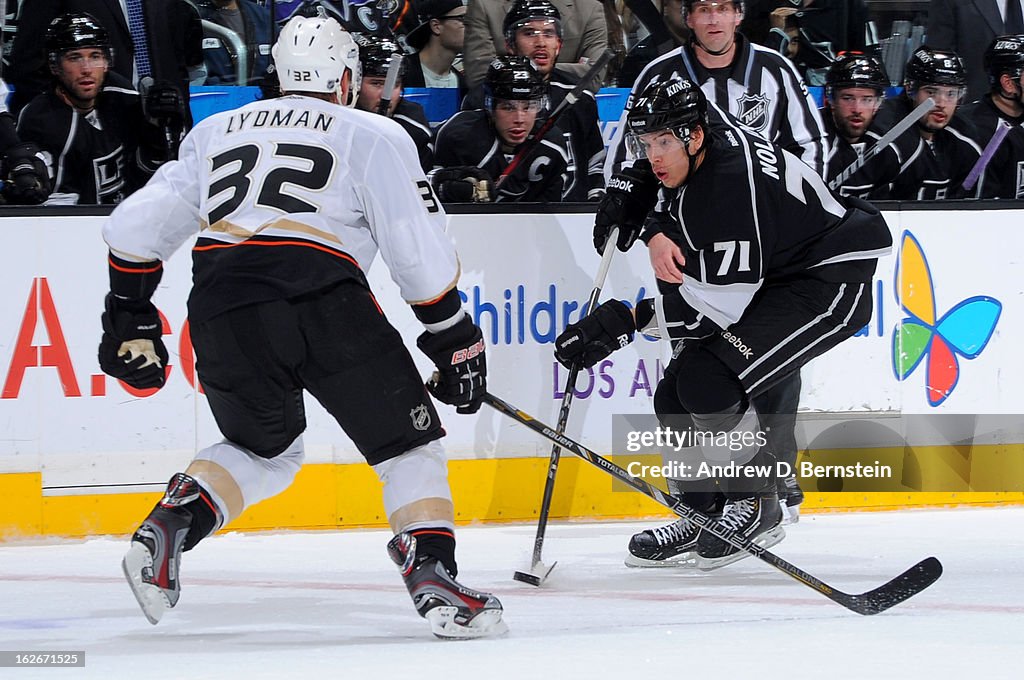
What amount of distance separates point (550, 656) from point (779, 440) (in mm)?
1858

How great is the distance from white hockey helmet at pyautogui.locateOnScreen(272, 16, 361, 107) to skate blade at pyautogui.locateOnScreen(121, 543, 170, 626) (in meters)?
0.99

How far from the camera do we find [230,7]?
5359mm

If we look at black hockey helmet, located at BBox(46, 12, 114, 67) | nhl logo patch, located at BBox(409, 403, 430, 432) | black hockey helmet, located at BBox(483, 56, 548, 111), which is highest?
black hockey helmet, located at BBox(46, 12, 114, 67)

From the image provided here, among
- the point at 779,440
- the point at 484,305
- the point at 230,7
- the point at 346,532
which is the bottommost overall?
the point at 346,532

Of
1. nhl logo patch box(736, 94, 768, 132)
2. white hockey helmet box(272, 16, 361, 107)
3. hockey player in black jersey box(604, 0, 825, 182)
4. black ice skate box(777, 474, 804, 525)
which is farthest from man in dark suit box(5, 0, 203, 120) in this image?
black ice skate box(777, 474, 804, 525)

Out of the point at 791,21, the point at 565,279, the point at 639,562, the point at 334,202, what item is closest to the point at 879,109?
the point at 791,21

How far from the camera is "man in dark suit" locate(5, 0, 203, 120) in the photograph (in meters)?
4.98

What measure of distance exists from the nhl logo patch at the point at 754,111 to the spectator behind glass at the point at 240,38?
5.54ft

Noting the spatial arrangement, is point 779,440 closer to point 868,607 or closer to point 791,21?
point 868,607

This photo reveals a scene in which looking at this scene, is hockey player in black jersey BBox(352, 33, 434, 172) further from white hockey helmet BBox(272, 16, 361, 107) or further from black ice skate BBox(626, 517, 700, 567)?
white hockey helmet BBox(272, 16, 361, 107)

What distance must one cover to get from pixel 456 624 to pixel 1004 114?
3.72 m

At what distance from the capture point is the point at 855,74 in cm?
550

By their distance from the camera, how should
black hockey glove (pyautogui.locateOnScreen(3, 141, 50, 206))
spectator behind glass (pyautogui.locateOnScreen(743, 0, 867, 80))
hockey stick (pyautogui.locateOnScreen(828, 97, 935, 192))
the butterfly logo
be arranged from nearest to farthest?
1. black hockey glove (pyautogui.locateOnScreen(3, 141, 50, 206))
2. the butterfly logo
3. hockey stick (pyautogui.locateOnScreen(828, 97, 935, 192))
4. spectator behind glass (pyautogui.locateOnScreen(743, 0, 867, 80))

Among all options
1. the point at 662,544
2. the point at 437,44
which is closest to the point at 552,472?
the point at 662,544
